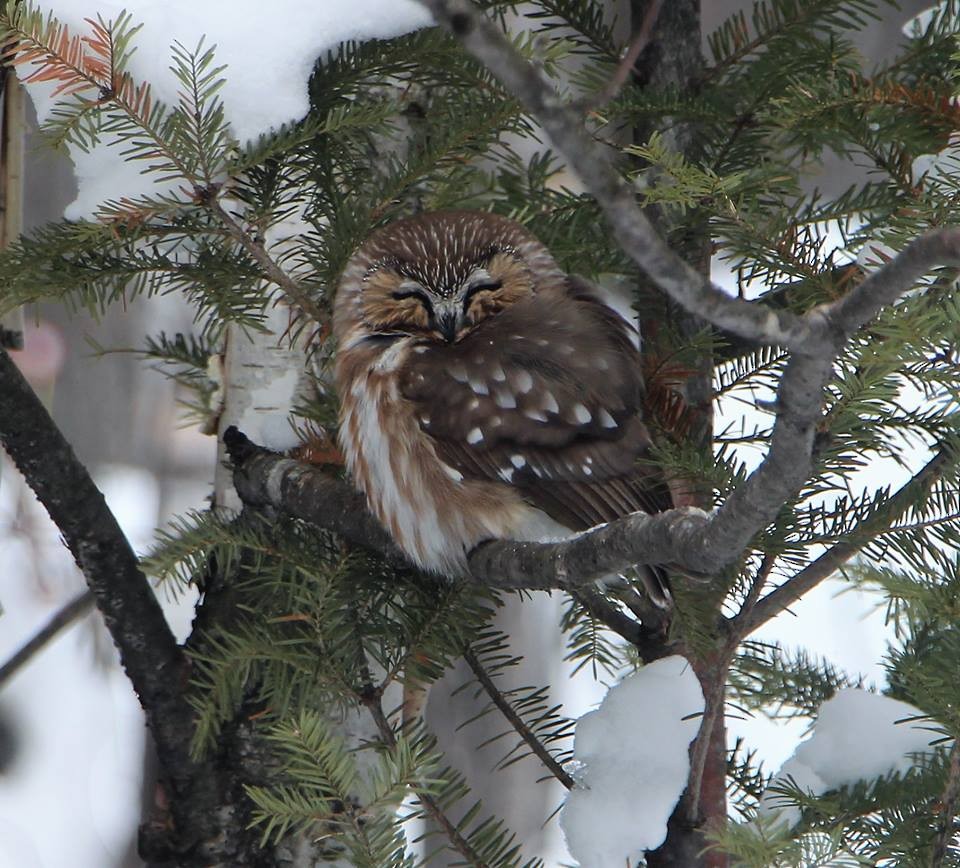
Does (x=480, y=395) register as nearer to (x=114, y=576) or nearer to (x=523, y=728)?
(x=523, y=728)

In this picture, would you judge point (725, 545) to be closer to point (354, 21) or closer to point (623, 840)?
point (623, 840)

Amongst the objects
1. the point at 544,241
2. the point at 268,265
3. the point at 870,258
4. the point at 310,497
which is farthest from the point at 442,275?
the point at 870,258

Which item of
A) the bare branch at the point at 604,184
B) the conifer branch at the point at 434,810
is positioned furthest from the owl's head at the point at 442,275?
the bare branch at the point at 604,184

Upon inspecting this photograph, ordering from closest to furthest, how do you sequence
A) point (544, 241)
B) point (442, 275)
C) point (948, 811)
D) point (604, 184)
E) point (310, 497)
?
1. point (604, 184)
2. point (948, 811)
3. point (310, 497)
4. point (442, 275)
5. point (544, 241)

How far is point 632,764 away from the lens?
1.78 meters

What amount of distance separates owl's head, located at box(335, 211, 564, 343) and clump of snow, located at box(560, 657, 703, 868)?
74cm

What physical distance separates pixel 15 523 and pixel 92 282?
143 centimetres

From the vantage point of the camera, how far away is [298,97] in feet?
6.03

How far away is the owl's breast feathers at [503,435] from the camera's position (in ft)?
6.29

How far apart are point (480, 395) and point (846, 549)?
66cm

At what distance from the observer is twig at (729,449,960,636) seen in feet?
5.34

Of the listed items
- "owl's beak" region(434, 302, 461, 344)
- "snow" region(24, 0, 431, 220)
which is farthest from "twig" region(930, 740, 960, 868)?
"snow" region(24, 0, 431, 220)

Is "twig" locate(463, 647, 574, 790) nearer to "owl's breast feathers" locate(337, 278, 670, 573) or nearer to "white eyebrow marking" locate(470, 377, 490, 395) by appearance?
"owl's breast feathers" locate(337, 278, 670, 573)

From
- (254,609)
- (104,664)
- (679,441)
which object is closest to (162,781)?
(254,609)
